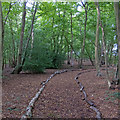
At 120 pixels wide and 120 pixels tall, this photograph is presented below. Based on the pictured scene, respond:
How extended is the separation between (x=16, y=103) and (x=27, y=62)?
16.7 feet

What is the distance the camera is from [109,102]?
3.83 meters

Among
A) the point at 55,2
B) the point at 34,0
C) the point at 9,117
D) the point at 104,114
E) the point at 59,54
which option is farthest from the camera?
the point at 59,54

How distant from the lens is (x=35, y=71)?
31.3 feet

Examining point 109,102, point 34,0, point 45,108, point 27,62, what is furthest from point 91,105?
point 34,0

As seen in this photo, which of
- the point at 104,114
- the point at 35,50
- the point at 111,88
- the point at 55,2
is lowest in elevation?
the point at 104,114

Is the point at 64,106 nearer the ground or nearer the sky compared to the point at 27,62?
nearer the ground

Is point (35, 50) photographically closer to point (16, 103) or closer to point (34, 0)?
point (34, 0)

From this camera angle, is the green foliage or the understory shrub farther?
the green foliage

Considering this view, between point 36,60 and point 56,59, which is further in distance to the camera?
point 56,59

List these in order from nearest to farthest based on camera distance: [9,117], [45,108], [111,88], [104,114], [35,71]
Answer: [9,117] < [104,114] < [45,108] < [111,88] < [35,71]

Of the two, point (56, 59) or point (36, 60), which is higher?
point (56, 59)

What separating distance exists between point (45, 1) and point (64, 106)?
286 inches

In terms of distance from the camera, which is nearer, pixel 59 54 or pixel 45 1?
pixel 45 1

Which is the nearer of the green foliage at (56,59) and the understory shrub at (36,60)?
the understory shrub at (36,60)
